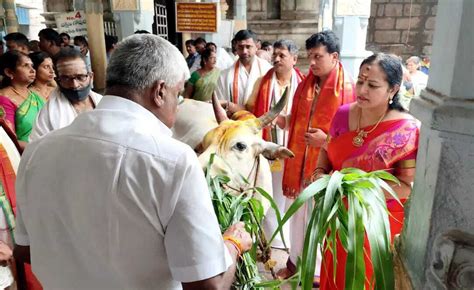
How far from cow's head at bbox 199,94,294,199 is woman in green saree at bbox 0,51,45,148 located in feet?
4.37

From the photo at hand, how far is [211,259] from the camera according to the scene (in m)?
1.12

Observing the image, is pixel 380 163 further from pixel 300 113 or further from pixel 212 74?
pixel 212 74

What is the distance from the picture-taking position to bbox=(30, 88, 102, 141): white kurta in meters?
2.54

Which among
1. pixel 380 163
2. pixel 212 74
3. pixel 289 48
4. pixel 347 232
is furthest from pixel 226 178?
pixel 212 74

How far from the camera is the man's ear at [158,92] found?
1172 mm

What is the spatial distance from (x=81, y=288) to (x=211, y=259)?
428 mm

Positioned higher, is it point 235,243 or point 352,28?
point 352,28

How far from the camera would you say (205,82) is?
4.66 meters

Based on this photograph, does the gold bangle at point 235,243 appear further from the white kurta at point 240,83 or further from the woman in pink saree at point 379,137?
the white kurta at point 240,83

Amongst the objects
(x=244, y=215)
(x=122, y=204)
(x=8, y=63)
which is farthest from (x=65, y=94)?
(x=122, y=204)

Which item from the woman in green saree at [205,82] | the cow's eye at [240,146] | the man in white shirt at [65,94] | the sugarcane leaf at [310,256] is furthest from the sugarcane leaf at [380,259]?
the woman in green saree at [205,82]

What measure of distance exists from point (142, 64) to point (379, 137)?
51.1 inches

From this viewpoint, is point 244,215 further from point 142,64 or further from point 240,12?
point 240,12

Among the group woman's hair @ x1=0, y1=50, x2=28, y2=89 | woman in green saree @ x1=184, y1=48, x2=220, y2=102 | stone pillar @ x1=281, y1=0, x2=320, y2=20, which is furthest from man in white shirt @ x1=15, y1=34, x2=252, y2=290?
stone pillar @ x1=281, y1=0, x2=320, y2=20
